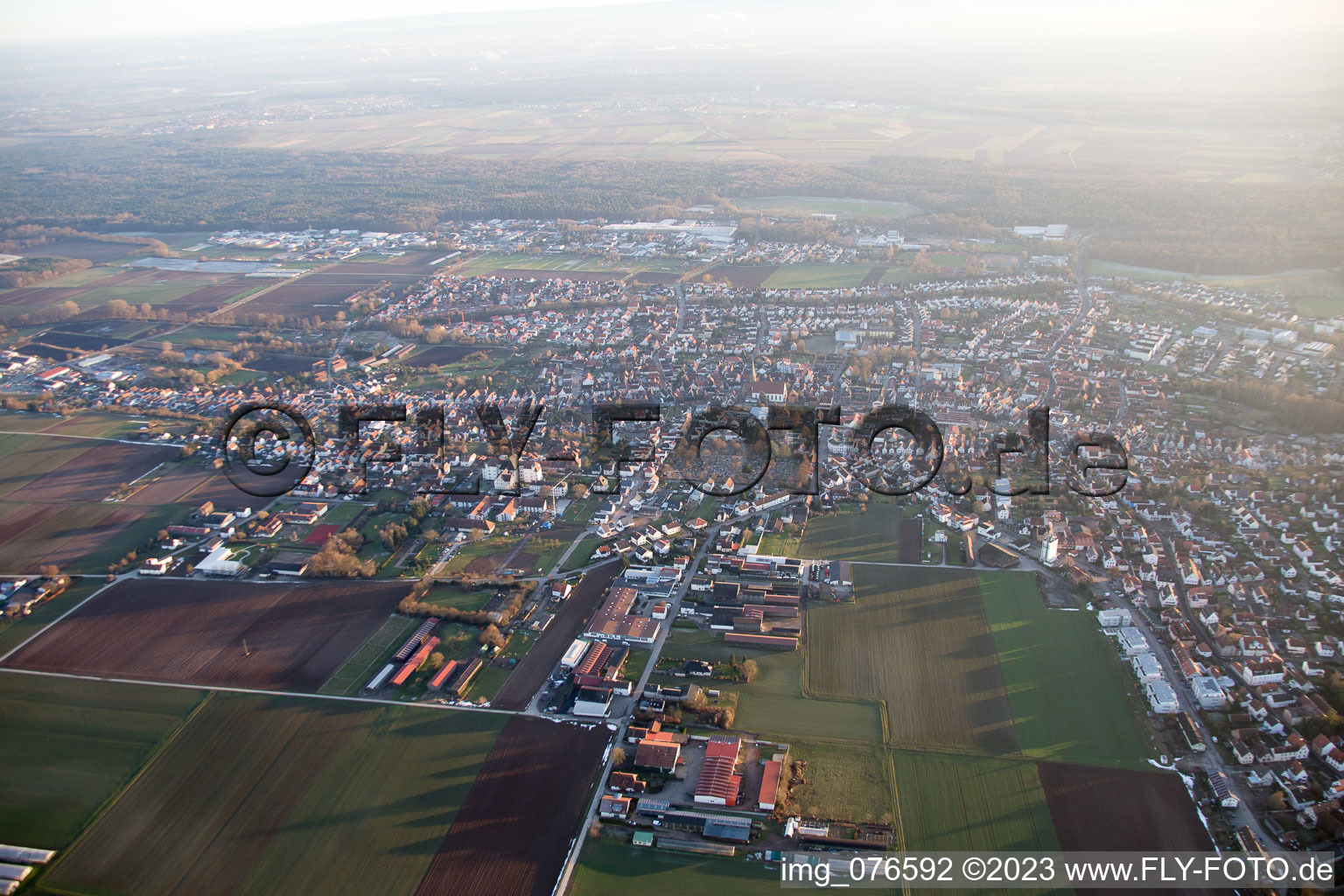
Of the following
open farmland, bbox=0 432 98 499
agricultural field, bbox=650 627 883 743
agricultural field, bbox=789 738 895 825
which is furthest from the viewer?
open farmland, bbox=0 432 98 499

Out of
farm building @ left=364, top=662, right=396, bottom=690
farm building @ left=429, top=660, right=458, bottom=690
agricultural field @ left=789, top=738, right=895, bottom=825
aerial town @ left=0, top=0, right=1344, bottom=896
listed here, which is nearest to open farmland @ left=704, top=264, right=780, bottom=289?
aerial town @ left=0, top=0, right=1344, bottom=896

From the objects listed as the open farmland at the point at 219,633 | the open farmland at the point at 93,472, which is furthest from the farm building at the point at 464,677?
the open farmland at the point at 93,472

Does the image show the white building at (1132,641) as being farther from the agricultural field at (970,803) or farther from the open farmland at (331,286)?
the open farmland at (331,286)

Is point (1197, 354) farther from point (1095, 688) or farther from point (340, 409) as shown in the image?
point (340, 409)

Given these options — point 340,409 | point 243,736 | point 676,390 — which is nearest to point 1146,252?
point 676,390

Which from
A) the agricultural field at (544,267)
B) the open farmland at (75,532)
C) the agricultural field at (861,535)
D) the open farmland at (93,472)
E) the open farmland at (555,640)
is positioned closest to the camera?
the open farmland at (555,640)

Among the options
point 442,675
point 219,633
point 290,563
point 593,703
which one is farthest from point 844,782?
point 290,563

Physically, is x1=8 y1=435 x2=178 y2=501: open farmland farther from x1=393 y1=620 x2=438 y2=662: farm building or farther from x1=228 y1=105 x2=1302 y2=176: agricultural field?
x1=228 y1=105 x2=1302 y2=176: agricultural field
